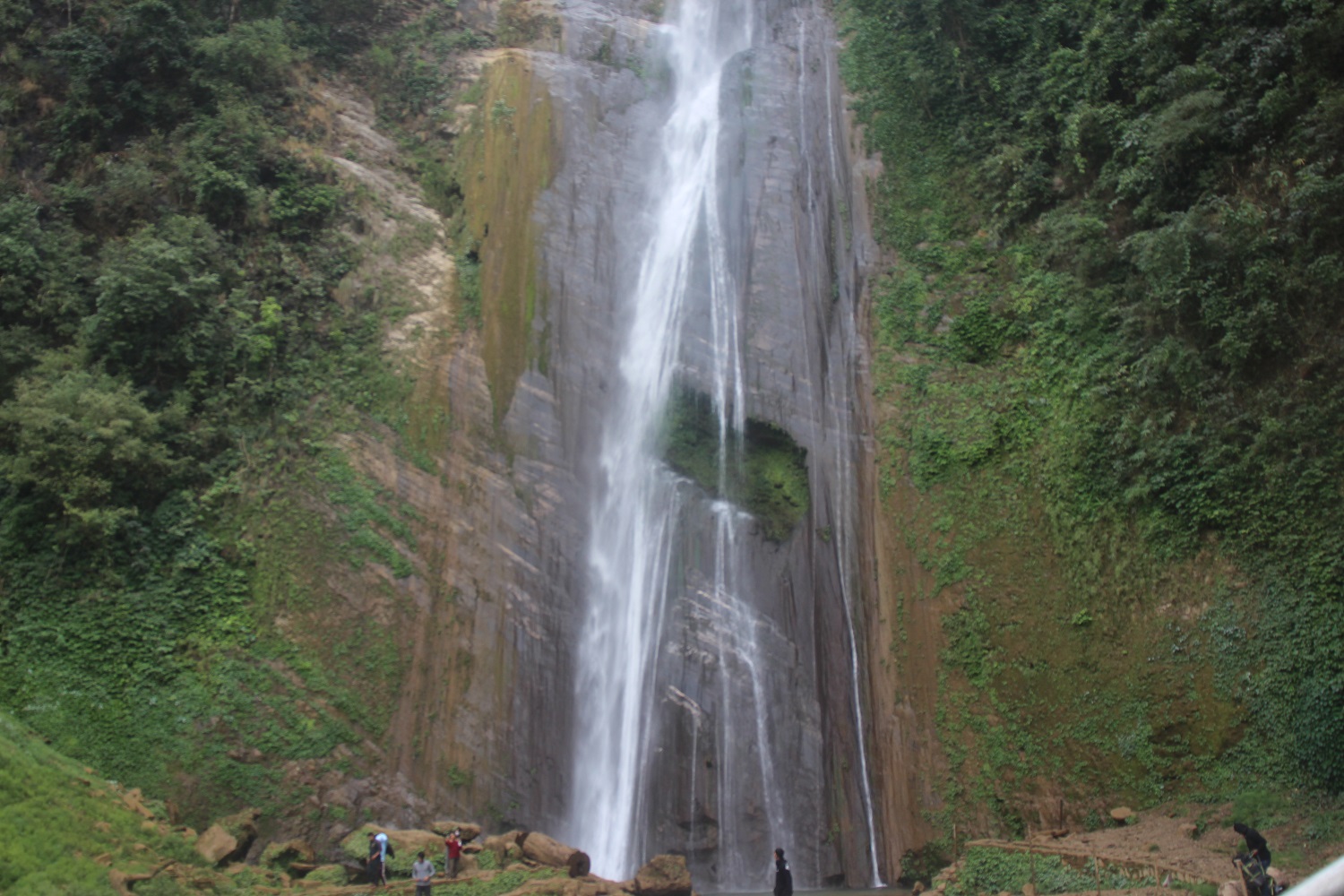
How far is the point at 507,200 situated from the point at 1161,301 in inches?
514

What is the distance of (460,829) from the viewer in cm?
1385

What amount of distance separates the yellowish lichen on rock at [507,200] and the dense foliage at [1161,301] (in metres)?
7.39

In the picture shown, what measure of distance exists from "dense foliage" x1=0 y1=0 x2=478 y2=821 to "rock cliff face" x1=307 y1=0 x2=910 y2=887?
139cm

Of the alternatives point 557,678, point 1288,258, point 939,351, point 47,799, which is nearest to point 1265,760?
point 1288,258

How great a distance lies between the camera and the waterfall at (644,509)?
1563 cm

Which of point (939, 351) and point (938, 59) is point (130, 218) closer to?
point (939, 351)

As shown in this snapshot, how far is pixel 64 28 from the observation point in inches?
737

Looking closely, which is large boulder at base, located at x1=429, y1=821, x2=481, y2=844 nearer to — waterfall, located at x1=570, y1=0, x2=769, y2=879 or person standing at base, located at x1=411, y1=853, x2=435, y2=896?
waterfall, located at x1=570, y1=0, x2=769, y2=879

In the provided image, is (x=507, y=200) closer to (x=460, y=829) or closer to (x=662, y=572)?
(x=662, y=572)

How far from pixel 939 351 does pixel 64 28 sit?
18.5 metres

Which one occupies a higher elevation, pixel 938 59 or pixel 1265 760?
pixel 938 59

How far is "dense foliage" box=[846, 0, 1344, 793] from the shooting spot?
12828 millimetres

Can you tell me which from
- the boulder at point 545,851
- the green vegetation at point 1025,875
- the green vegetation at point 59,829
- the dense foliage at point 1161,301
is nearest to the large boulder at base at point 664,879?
the boulder at point 545,851

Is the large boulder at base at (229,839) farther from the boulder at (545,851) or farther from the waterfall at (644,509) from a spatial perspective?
the waterfall at (644,509)
